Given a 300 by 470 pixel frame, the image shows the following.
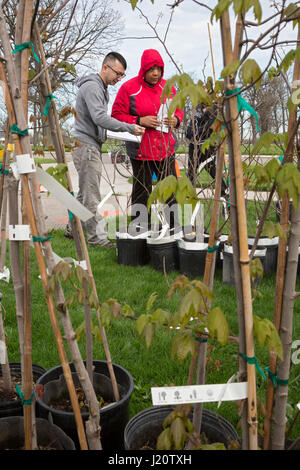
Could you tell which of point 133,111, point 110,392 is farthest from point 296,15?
point 133,111

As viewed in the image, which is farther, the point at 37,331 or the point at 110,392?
the point at 37,331

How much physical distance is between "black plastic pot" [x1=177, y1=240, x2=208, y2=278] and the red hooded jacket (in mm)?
1016

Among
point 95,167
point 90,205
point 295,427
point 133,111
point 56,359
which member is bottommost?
point 295,427

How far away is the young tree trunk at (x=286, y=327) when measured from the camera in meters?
1.22

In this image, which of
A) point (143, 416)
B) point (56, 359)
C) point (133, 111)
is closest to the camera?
point (143, 416)

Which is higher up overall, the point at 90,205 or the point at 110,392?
the point at 90,205

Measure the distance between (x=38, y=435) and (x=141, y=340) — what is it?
4.07ft

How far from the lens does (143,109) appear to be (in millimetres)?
4363

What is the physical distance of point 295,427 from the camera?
1.95 m

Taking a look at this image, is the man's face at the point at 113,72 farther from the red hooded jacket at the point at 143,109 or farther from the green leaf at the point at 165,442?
the green leaf at the point at 165,442

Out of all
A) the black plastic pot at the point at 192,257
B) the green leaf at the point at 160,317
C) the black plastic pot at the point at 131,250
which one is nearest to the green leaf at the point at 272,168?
the green leaf at the point at 160,317

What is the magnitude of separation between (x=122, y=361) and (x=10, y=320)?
1.07m
